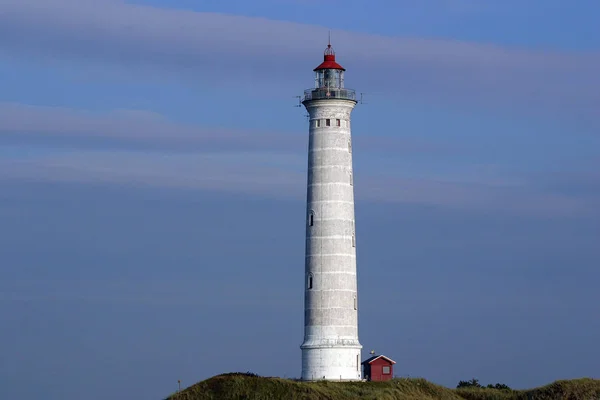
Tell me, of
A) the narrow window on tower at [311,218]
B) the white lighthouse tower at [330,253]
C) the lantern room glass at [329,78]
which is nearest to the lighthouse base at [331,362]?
the white lighthouse tower at [330,253]

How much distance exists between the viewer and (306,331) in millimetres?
82188

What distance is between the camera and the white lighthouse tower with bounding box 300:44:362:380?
81.4m

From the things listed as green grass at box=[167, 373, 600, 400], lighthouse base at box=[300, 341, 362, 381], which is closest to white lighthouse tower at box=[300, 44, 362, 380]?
lighthouse base at box=[300, 341, 362, 381]

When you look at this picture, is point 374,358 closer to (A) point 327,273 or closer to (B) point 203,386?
(A) point 327,273

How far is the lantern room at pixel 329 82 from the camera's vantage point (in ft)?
274

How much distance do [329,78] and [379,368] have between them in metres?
17.9

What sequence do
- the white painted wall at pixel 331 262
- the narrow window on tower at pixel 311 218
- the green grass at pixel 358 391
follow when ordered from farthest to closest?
the narrow window on tower at pixel 311 218 < the white painted wall at pixel 331 262 < the green grass at pixel 358 391

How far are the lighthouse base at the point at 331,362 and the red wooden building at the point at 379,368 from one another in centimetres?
513

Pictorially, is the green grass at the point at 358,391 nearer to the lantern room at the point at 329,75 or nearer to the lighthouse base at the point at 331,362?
the lighthouse base at the point at 331,362

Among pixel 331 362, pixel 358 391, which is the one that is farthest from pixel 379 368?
pixel 358 391

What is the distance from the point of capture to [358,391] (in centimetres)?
7394

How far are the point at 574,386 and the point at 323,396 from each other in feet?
44.6

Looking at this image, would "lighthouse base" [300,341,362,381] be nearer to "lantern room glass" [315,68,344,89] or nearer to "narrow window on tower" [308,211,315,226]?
"narrow window on tower" [308,211,315,226]

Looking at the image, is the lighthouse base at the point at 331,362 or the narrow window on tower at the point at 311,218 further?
the narrow window on tower at the point at 311,218
